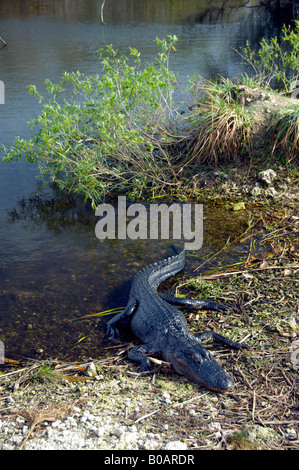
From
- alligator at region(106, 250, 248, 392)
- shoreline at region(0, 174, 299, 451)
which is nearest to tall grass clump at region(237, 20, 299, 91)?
alligator at region(106, 250, 248, 392)

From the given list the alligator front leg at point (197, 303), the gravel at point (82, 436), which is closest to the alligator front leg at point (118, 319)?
the alligator front leg at point (197, 303)

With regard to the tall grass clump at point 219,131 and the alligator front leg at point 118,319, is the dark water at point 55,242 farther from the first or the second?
the tall grass clump at point 219,131

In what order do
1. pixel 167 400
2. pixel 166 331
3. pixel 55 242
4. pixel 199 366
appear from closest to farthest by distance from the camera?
pixel 167 400, pixel 199 366, pixel 166 331, pixel 55 242

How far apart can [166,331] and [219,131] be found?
3.85 meters

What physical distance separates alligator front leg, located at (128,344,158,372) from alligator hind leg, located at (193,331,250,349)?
40cm

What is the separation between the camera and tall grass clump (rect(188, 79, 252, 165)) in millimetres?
6754

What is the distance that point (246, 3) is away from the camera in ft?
79.2

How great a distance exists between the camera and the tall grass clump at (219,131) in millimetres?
6754

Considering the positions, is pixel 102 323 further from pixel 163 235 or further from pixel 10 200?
pixel 10 200

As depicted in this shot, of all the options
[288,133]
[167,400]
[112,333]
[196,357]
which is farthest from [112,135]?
[167,400]

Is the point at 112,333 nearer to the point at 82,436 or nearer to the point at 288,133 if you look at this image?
the point at 82,436

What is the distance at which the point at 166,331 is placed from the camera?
3.83m

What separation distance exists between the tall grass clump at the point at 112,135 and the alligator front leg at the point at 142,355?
2.82m
